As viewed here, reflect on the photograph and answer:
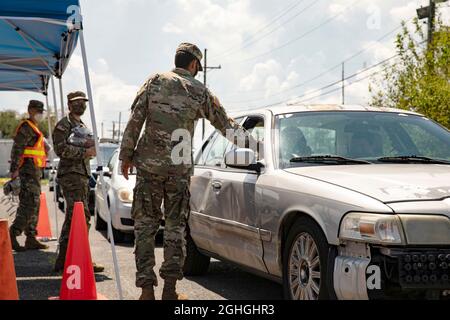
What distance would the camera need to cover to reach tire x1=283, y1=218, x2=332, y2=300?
4.18m

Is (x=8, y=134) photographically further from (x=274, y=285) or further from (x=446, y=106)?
(x=274, y=285)

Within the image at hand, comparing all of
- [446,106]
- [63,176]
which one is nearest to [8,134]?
[446,106]

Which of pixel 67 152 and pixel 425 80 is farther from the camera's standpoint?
pixel 425 80

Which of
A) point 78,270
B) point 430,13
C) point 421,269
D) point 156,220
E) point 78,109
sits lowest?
point 78,270

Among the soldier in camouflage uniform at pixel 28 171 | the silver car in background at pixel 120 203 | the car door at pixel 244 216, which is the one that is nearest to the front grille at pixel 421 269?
the car door at pixel 244 216

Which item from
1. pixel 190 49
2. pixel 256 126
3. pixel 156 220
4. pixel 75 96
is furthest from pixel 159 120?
pixel 75 96

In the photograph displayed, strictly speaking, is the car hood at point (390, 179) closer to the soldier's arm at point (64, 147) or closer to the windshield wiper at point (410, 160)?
the windshield wiper at point (410, 160)

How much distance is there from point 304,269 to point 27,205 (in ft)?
18.3

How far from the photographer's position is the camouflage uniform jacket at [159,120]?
5121 mm

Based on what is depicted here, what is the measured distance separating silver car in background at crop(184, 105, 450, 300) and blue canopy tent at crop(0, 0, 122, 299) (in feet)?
3.67

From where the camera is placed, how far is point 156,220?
5207 millimetres

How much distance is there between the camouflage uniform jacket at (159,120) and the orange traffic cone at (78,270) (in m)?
0.71

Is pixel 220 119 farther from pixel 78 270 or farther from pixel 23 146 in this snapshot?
pixel 23 146

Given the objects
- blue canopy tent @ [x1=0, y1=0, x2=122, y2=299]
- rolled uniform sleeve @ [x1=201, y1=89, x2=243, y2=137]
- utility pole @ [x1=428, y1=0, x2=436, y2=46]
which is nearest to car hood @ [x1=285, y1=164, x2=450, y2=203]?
rolled uniform sleeve @ [x1=201, y1=89, x2=243, y2=137]
